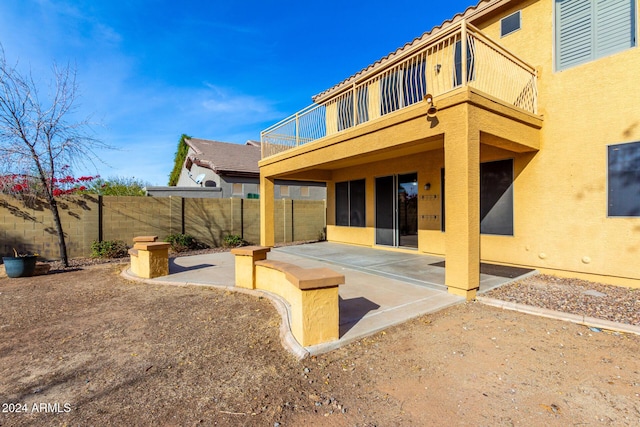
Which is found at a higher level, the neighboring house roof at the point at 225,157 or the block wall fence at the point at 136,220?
the neighboring house roof at the point at 225,157

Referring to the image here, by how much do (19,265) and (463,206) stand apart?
9.72 metres

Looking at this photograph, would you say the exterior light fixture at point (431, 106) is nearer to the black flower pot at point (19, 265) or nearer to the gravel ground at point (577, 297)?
the gravel ground at point (577, 297)

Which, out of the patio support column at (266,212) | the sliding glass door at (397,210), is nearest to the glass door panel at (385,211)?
the sliding glass door at (397,210)

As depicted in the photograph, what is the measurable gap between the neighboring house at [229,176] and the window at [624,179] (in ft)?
49.1

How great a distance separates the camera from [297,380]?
8.71 ft

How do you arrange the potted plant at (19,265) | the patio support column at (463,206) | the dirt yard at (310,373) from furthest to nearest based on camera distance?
1. the potted plant at (19,265)
2. the patio support column at (463,206)
3. the dirt yard at (310,373)

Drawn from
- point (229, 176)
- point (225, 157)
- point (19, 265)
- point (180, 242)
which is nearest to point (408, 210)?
point (180, 242)

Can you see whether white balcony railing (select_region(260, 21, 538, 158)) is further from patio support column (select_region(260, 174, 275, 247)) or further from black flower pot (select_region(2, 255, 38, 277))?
black flower pot (select_region(2, 255, 38, 277))

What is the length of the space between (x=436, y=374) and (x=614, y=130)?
569 centimetres

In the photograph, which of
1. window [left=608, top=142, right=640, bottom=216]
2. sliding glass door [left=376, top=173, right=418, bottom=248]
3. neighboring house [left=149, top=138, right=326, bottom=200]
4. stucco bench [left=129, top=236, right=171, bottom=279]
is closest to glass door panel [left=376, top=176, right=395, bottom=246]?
sliding glass door [left=376, top=173, right=418, bottom=248]

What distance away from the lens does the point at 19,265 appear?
707 cm

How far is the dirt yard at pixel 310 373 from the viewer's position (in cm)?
220

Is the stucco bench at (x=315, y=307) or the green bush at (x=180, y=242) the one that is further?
the green bush at (x=180, y=242)

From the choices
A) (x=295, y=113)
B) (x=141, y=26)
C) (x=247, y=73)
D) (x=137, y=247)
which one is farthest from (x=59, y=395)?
(x=247, y=73)
